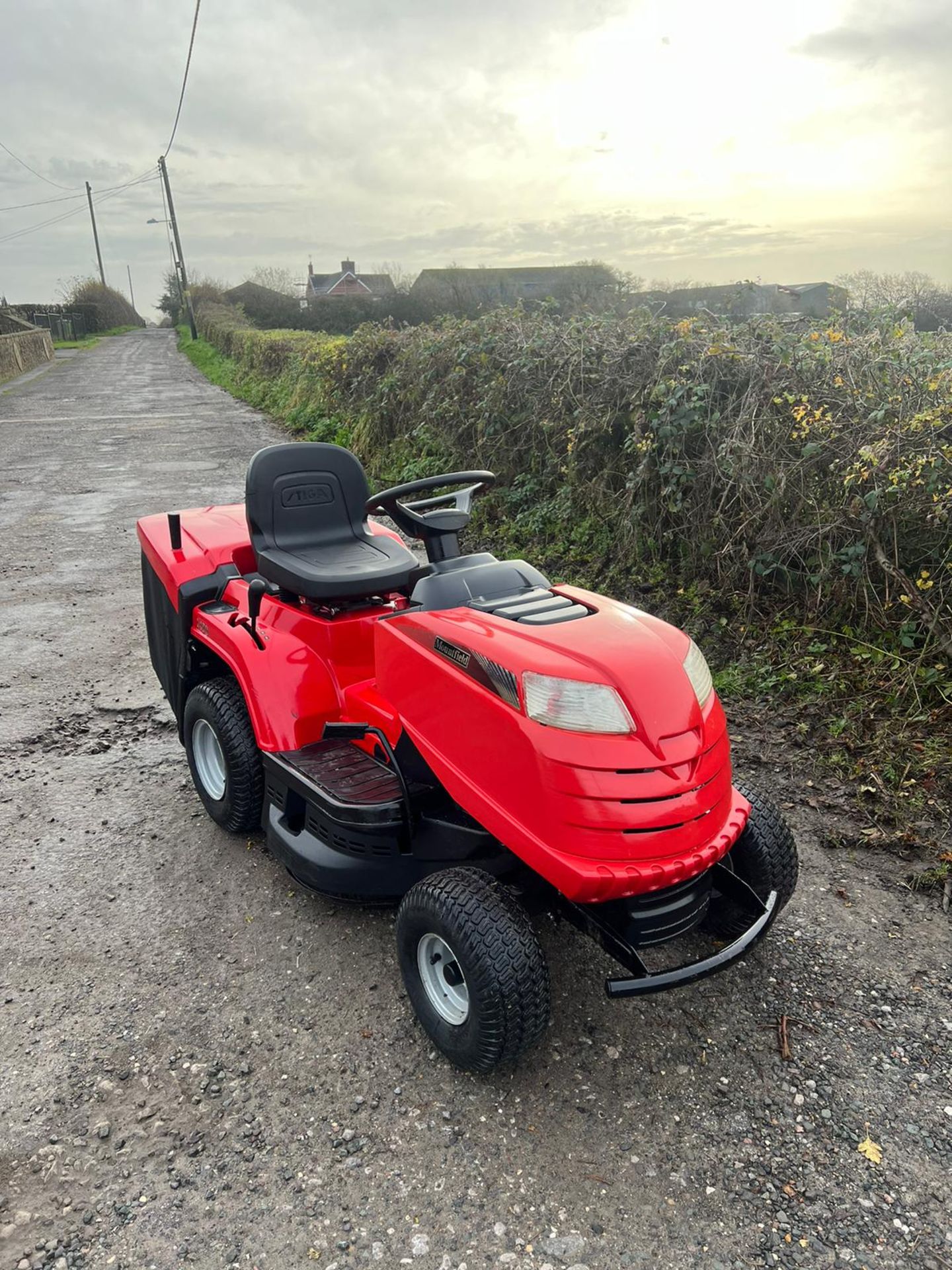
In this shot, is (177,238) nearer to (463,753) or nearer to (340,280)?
(340,280)

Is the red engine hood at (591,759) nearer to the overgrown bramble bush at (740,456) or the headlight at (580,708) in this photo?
the headlight at (580,708)

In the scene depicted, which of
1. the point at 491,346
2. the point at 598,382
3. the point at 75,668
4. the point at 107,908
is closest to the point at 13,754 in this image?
the point at 75,668

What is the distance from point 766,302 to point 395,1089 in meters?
4.80

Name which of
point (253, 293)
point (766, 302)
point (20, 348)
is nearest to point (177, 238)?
point (253, 293)

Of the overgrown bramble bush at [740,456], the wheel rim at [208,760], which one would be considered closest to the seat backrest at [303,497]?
the wheel rim at [208,760]

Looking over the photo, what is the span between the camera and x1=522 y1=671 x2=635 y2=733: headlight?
1.95 m

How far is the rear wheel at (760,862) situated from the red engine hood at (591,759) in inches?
8.3

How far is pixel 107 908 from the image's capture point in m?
2.85

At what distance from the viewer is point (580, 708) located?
1.96m

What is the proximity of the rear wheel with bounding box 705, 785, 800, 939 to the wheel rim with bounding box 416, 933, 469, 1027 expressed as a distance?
2.53ft

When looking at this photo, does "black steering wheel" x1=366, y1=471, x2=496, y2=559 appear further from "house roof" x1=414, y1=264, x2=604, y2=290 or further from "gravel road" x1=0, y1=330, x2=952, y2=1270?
"house roof" x1=414, y1=264, x2=604, y2=290

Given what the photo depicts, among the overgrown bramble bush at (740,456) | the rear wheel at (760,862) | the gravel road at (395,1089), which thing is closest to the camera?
the gravel road at (395,1089)

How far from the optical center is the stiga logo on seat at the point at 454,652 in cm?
216

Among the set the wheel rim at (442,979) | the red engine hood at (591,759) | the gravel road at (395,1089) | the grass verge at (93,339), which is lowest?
the gravel road at (395,1089)
